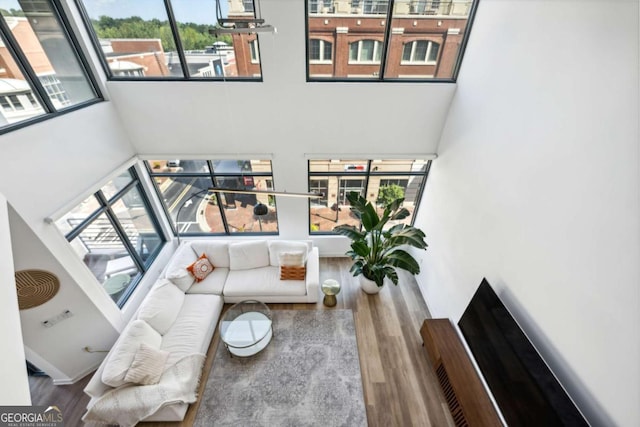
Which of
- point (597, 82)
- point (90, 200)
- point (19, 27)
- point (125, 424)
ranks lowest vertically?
point (125, 424)

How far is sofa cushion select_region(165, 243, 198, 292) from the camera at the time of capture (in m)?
4.28

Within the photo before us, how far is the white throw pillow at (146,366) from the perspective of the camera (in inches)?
120

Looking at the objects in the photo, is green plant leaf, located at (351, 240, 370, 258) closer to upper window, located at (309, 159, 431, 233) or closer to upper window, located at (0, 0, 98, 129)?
upper window, located at (309, 159, 431, 233)

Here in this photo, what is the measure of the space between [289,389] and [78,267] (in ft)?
10.3

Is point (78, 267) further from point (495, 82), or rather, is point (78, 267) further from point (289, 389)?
point (495, 82)

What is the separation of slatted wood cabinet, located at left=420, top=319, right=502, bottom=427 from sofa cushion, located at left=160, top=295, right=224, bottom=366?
10.8 feet

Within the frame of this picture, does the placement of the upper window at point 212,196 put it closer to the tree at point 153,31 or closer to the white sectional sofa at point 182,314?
the white sectional sofa at point 182,314

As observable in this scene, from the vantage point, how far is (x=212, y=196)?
5168mm

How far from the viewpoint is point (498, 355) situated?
2664 mm

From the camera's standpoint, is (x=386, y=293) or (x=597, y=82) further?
(x=386, y=293)

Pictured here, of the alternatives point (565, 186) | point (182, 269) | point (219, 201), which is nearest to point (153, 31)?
point (219, 201)

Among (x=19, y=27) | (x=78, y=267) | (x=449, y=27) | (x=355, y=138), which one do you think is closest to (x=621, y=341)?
(x=355, y=138)

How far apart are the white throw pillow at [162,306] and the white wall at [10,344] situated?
2254mm

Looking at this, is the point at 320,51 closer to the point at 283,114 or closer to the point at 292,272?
the point at 283,114
